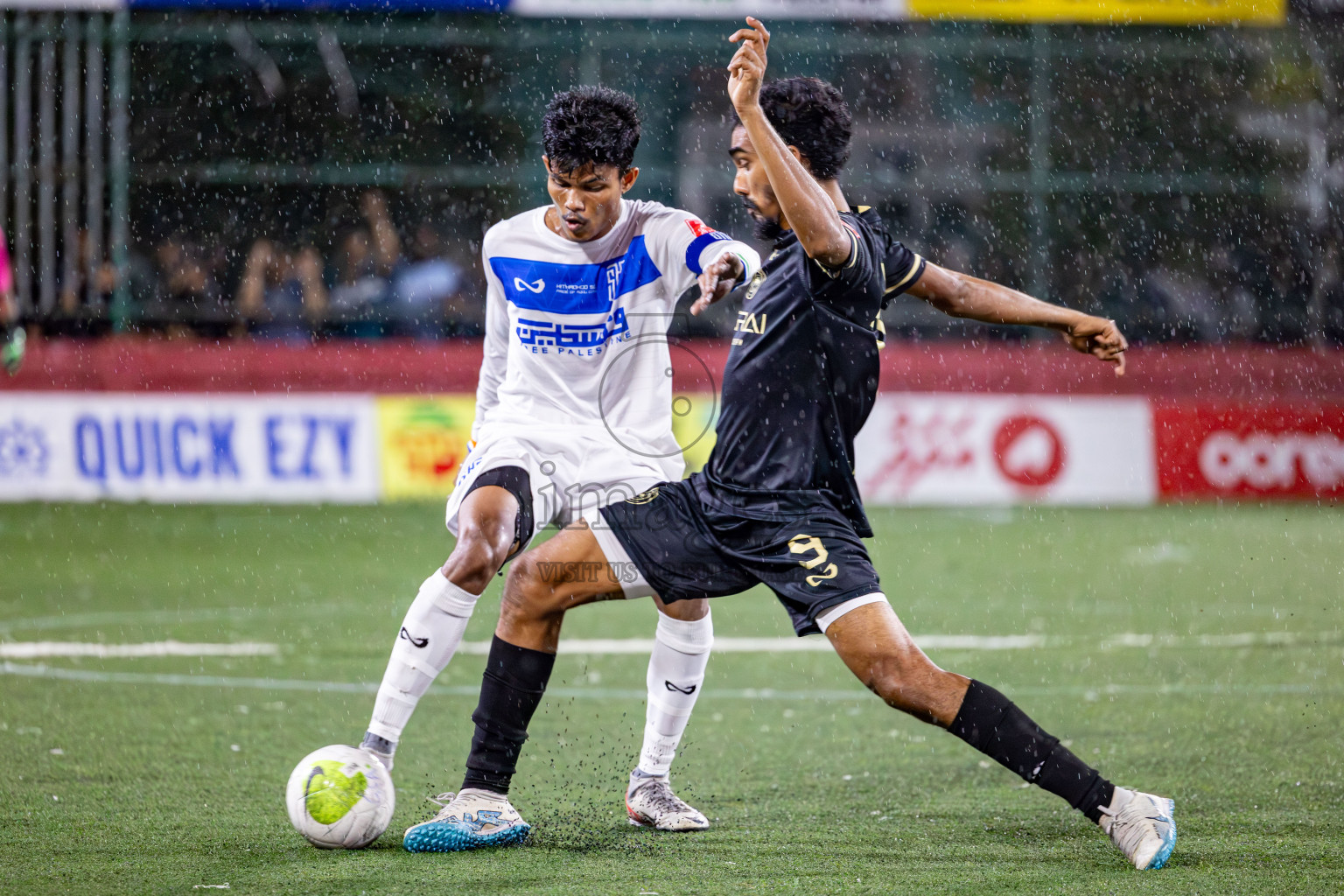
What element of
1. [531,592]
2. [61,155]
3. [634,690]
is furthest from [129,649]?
[61,155]

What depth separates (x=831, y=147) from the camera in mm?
4184

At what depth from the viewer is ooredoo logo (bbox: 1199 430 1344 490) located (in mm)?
14414

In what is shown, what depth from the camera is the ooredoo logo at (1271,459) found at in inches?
567

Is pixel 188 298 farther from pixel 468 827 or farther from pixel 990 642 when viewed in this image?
pixel 468 827

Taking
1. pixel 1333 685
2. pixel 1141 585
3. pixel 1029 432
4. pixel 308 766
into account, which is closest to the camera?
pixel 308 766

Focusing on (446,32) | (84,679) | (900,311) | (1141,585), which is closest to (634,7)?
(446,32)

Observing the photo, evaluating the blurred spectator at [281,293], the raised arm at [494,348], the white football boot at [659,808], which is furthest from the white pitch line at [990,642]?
the blurred spectator at [281,293]

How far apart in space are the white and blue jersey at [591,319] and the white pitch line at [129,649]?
305 centimetres

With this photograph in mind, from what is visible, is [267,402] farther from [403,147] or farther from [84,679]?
[84,679]

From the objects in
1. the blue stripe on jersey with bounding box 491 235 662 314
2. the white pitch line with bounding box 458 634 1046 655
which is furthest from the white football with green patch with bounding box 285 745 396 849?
the white pitch line with bounding box 458 634 1046 655

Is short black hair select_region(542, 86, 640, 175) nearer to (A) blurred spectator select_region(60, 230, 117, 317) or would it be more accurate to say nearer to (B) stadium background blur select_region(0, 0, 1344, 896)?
(B) stadium background blur select_region(0, 0, 1344, 896)

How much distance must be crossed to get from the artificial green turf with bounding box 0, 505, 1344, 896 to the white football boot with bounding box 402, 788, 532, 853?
77mm

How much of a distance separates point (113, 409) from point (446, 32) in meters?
5.66

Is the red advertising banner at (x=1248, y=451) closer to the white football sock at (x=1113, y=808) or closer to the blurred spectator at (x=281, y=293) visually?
the blurred spectator at (x=281, y=293)
